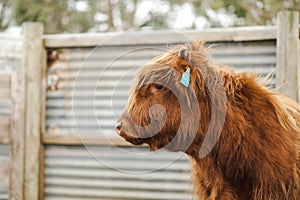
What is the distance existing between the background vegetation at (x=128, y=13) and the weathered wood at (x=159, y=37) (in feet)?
24.3

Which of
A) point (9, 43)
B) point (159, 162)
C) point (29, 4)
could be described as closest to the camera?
point (159, 162)

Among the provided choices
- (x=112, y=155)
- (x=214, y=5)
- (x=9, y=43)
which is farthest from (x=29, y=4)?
(x=112, y=155)

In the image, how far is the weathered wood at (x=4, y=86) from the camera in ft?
17.9

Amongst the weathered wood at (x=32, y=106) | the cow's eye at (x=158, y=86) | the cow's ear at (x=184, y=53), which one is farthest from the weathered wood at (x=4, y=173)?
the cow's ear at (x=184, y=53)

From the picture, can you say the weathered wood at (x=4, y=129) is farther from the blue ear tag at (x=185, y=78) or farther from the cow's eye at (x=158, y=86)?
the blue ear tag at (x=185, y=78)

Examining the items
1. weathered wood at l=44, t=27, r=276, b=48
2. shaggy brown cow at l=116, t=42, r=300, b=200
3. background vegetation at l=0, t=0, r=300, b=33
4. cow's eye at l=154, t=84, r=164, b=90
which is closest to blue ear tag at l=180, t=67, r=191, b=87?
shaggy brown cow at l=116, t=42, r=300, b=200

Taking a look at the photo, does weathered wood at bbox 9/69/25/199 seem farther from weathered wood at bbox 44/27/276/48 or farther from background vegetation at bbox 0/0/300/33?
background vegetation at bbox 0/0/300/33

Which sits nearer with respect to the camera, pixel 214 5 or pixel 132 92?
pixel 132 92

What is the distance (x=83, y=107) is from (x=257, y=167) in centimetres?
239

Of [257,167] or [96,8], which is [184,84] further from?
[96,8]

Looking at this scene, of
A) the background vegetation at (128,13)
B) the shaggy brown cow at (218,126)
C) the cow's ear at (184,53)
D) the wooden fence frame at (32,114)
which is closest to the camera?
the shaggy brown cow at (218,126)

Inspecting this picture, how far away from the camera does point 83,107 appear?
5.34 metres

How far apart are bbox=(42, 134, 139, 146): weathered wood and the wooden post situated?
1.58 metres

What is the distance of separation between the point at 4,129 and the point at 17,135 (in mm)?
142
